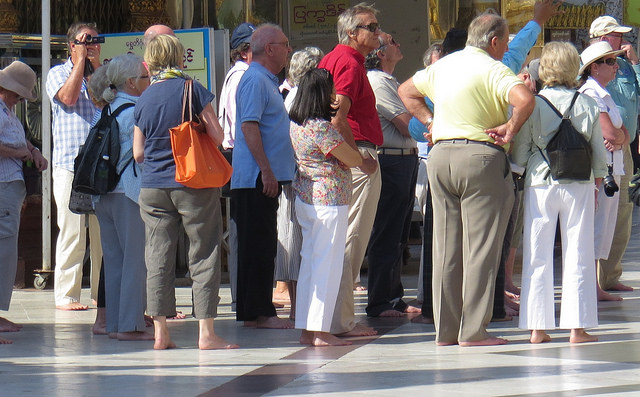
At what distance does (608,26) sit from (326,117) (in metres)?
3.47

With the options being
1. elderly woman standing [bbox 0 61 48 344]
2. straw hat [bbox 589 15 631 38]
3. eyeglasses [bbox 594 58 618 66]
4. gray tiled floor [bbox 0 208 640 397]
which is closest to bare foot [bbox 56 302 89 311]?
gray tiled floor [bbox 0 208 640 397]

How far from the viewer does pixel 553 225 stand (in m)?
7.54

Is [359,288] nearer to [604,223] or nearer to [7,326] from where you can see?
[604,223]

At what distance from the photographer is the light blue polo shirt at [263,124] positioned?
26.9 feet

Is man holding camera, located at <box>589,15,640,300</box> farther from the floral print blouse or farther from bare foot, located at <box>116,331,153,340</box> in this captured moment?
bare foot, located at <box>116,331,153,340</box>

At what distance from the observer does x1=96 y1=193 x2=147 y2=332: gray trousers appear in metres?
7.88

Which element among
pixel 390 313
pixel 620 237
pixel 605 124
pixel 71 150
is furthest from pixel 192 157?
pixel 620 237

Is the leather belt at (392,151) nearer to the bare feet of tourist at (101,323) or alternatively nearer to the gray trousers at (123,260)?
the gray trousers at (123,260)

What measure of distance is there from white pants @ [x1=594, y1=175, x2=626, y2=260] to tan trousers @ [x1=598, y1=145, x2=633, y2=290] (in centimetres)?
27

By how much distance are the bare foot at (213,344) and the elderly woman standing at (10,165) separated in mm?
1586

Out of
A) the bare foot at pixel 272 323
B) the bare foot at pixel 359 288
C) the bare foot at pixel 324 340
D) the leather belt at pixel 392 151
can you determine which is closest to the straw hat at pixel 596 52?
the leather belt at pixel 392 151

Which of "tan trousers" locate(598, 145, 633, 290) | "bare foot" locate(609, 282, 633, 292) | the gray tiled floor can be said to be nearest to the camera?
the gray tiled floor

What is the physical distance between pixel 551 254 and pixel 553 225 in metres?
0.18

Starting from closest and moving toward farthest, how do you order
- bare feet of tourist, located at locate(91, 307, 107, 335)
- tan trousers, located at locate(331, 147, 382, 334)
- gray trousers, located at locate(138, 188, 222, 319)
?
gray trousers, located at locate(138, 188, 222, 319), tan trousers, located at locate(331, 147, 382, 334), bare feet of tourist, located at locate(91, 307, 107, 335)
